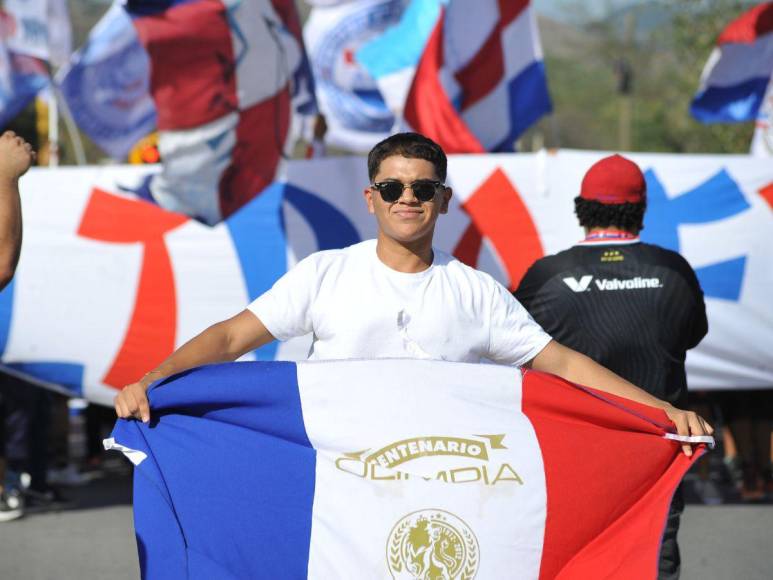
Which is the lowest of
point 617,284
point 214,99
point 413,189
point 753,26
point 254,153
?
point 617,284

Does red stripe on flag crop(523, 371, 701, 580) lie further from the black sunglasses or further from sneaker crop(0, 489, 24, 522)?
sneaker crop(0, 489, 24, 522)

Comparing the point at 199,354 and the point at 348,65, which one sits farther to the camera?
the point at 348,65

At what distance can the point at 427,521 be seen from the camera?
366 cm

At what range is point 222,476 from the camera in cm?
376

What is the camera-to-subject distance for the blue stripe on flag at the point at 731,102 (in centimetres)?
1210

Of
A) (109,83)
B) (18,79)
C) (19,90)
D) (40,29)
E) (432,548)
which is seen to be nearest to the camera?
(432,548)

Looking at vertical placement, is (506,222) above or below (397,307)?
above

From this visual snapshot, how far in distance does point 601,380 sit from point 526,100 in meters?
6.92

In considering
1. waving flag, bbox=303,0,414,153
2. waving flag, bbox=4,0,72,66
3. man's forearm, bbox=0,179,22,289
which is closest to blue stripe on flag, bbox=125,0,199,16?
man's forearm, bbox=0,179,22,289

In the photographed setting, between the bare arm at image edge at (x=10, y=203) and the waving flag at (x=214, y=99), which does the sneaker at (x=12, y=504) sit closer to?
the waving flag at (x=214, y=99)

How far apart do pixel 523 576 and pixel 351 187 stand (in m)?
4.90

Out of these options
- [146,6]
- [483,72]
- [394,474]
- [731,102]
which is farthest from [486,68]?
[394,474]

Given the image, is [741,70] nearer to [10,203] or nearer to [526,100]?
[526,100]

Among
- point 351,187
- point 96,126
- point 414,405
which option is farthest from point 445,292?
point 96,126
